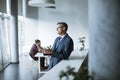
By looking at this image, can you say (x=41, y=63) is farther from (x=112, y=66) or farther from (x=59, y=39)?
(x=112, y=66)

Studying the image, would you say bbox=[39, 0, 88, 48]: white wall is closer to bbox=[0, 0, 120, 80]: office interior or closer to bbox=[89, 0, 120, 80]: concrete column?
bbox=[0, 0, 120, 80]: office interior

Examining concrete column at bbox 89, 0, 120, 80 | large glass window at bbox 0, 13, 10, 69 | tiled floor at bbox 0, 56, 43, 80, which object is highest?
concrete column at bbox 89, 0, 120, 80

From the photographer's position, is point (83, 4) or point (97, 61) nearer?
point (97, 61)

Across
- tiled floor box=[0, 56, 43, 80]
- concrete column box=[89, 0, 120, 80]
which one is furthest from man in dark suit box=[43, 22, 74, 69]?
tiled floor box=[0, 56, 43, 80]

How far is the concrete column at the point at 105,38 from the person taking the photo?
6.72ft

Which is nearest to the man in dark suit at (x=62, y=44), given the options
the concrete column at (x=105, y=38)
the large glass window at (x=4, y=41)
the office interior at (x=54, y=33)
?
the office interior at (x=54, y=33)

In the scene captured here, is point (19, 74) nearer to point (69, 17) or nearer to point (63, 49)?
point (63, 49)

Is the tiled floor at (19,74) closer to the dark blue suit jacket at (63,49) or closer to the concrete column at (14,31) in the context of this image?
the concrete column at (14,31)

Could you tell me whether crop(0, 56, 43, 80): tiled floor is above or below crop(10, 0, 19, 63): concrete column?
below

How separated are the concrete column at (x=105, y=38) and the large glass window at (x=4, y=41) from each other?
7992 millimetres

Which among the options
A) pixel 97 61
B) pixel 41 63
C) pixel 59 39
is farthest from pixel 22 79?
pixel 97 61

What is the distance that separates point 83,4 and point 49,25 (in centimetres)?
208

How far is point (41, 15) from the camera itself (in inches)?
527

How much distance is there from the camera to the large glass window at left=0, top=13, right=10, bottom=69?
32.7ft
